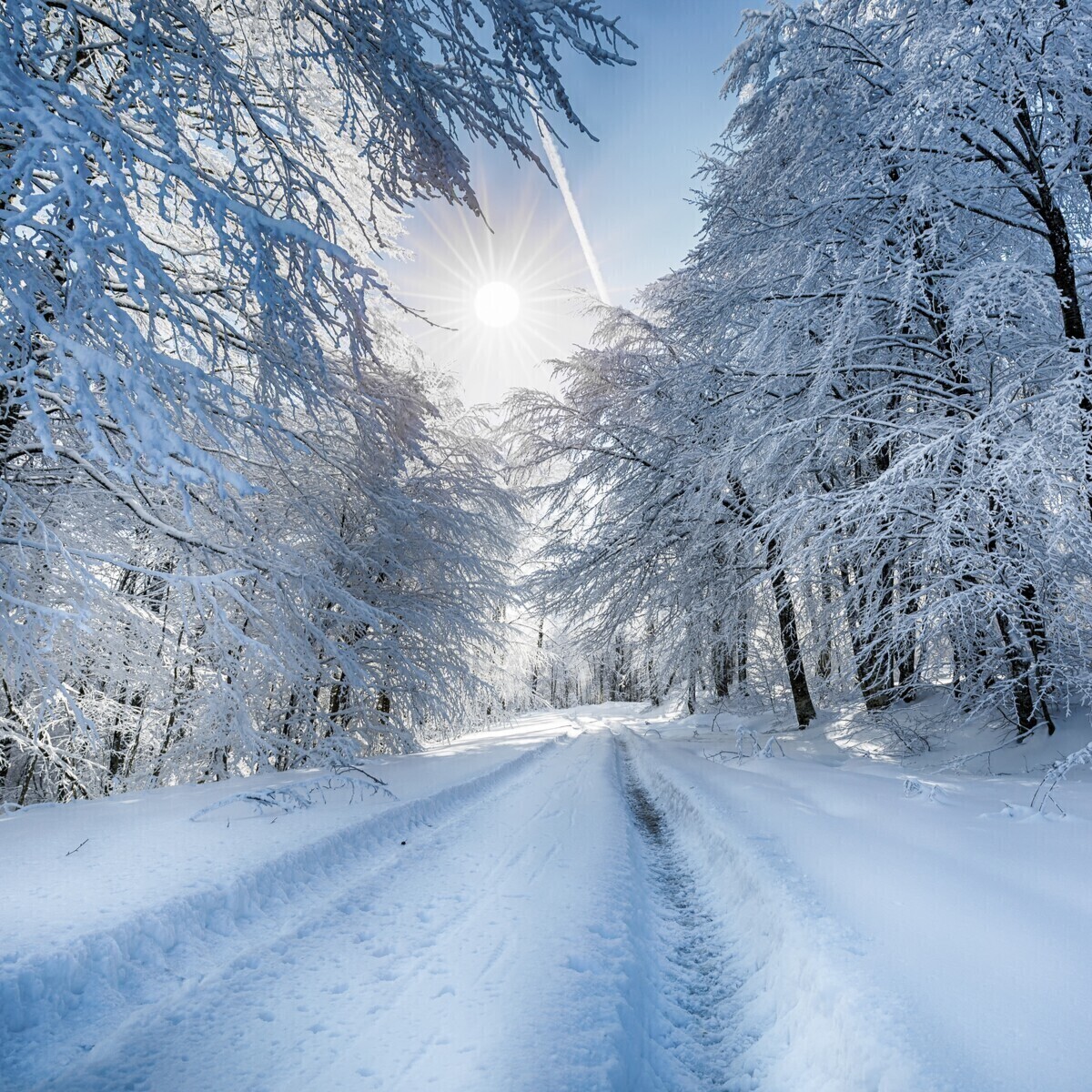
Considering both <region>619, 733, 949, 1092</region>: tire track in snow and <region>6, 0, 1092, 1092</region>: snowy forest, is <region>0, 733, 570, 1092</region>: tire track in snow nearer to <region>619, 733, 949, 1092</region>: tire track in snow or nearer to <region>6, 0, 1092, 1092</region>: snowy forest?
<region>6, 0, 1092, 1092</region>: snowy forest

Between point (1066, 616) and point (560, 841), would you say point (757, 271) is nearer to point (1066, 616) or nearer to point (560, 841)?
point (1066, 616)

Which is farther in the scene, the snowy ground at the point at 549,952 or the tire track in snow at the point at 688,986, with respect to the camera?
the tire track in snow at the point at 688,986

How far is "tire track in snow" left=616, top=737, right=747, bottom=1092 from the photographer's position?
5.67ft

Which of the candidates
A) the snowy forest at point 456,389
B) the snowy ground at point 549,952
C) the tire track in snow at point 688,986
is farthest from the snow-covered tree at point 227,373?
the tire track in snow at point 688,986

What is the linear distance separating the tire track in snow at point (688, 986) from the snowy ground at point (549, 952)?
0.01m

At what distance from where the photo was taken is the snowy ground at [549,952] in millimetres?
1488

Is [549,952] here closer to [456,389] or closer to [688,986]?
[688,986]

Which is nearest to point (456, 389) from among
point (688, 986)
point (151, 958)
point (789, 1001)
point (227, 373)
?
point (227, 373)

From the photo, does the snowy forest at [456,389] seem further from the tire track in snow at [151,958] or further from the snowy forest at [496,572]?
the tire track in snow at [151,958]

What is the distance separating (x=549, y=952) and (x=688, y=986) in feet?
2.04

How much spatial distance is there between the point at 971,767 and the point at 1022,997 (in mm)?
5141

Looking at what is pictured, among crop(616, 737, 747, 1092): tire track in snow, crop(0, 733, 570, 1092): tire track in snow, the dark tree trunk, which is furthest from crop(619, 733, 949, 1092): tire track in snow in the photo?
the dark tree trunk

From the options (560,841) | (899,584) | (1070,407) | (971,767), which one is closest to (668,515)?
(899,584)

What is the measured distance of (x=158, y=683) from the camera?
544 centimetres
